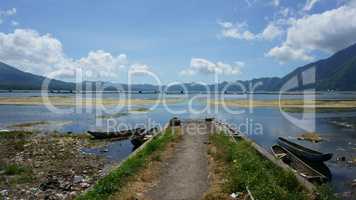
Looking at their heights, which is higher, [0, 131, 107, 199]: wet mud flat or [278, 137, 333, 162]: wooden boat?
[278, 137, 333, 162]: wooden boat

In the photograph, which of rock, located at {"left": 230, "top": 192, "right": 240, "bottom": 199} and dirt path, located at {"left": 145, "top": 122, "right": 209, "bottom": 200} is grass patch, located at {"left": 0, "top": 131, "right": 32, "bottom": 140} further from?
rock, located at {"left": 230, "top": 192, "right": 240, "bottom": 199}

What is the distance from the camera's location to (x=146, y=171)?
541 inches

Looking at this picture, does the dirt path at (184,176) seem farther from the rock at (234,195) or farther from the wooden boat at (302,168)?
the wooden boat at (302,168)

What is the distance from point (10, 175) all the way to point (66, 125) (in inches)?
1034

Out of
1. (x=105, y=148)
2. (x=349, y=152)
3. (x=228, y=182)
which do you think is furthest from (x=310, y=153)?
(x=105, y=148)

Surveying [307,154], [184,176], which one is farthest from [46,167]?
[307,154]

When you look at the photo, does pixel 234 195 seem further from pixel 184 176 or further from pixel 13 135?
pixel 13 135

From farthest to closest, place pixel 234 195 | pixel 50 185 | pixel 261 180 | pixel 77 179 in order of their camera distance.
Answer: pixel 77 179, pixel 50 185, pixel 261 180, pixel 234 195

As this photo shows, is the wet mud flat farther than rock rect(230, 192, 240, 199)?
Yes

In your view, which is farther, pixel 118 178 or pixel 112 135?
pixel 112 135

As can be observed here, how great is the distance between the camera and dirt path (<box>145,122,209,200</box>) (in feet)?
35.3

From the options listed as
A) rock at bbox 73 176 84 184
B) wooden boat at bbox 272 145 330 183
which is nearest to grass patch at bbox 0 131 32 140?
rock at bbox 73 176 84 184

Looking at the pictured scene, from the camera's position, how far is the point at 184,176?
42.9ft

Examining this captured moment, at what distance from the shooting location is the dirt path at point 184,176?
424 inches
